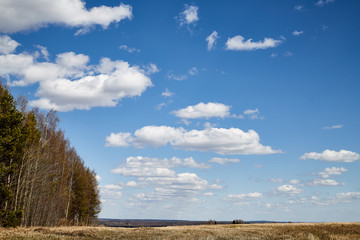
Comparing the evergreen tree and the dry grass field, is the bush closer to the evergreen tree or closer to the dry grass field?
the evergreen tree

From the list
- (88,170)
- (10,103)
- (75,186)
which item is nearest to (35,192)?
(10,103)

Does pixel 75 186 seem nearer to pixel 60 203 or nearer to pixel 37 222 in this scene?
pixel 60 203

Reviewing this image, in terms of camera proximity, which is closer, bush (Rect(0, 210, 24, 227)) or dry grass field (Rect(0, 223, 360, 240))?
dry grass field (Rect(0, 223, 360, 240))

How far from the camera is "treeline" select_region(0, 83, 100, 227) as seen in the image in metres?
27.6

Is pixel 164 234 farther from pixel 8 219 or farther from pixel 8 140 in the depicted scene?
pixel 8 140

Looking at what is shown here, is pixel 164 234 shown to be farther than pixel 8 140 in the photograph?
No

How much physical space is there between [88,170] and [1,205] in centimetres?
3827

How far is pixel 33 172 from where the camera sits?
35094 mm

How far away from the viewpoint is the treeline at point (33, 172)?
27562 mm

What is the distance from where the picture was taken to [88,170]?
67.3 metres

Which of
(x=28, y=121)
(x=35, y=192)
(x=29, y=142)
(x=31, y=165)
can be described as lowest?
(x=35, y=192)

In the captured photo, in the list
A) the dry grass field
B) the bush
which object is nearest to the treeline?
the bush

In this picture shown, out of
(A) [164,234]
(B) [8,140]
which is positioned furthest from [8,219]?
(A) [164,234]

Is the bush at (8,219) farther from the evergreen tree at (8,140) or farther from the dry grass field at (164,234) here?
the dry grass field at (164,234)
